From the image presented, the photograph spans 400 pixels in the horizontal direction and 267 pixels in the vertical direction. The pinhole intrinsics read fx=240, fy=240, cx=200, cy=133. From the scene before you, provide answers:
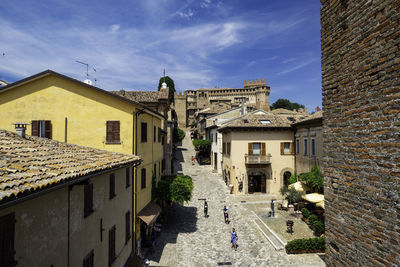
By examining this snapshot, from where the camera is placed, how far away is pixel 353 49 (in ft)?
13.3

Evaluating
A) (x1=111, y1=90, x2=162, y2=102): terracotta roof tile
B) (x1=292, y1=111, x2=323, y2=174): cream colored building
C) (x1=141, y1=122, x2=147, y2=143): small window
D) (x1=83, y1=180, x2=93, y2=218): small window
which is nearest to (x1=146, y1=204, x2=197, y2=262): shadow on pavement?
(x1=141, y1=122, x2=147, y2=143): small window

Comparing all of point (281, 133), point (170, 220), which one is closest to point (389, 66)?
point (170, 220)

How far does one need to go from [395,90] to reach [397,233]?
1973mm

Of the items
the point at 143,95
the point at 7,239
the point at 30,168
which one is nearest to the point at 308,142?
the point at 143,95

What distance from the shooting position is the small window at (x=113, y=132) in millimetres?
14498

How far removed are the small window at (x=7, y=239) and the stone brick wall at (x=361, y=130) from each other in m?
5.88

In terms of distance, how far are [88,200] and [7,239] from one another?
136 inches

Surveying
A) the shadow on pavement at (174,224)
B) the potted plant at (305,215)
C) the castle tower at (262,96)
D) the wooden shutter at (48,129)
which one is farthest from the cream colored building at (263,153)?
the castle tower at (262,96)

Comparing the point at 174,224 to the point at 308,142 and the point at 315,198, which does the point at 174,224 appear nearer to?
the point at 315,198

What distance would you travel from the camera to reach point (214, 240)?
16.9 metres

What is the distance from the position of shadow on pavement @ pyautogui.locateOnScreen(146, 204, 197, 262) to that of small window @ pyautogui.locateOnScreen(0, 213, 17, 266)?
11.5m

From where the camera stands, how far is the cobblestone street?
14039mm

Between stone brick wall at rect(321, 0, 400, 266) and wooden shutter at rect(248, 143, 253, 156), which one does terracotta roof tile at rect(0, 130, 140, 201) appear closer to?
stone brick wall at rect(321, 0, 400, 266)

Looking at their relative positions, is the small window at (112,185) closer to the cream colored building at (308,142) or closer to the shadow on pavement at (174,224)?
the shadow on pavement at (174,224)
